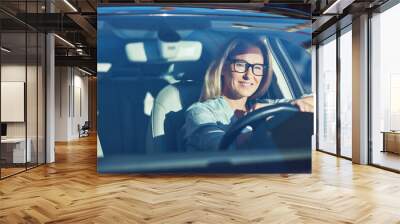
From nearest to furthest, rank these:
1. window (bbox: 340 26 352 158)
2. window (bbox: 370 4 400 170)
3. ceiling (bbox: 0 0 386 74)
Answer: ceiling (bbox: 0 0 386 74)
window (bbox: 370 4 400 170)
window (bbox: 340 26 352 158)

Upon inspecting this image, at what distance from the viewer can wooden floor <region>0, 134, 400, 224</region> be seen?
412 cm

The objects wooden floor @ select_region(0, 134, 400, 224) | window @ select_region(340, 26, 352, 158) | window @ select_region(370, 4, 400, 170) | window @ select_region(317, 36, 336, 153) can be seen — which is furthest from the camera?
window @ select_region(317, 36, 336, 153)

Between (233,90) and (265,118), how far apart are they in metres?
0.76

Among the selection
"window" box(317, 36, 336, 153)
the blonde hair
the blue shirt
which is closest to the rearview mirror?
the blonde hair

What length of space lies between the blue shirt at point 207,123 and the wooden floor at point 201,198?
606 mm

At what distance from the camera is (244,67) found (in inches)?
268

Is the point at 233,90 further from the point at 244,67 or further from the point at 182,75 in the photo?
the point at 182,75

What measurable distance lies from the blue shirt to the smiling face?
23cm

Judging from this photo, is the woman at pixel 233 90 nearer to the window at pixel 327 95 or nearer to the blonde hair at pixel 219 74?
the blonde hair at pixel 219 74

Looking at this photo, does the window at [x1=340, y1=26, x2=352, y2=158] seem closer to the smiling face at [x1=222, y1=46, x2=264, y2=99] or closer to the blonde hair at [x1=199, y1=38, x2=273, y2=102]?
the blonde hair at [x1=199, y1=38, x2=273, y2=102]

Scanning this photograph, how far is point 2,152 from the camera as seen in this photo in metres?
6.63

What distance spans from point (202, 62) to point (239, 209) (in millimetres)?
3131

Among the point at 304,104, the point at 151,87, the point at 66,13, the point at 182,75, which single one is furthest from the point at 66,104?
the point at 304,104

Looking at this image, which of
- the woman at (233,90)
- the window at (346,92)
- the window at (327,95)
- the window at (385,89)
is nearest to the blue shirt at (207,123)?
the woman at (233,90)
